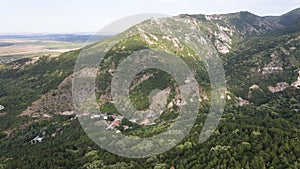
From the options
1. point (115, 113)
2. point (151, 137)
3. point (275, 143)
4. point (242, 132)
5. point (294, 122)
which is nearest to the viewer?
point (275, 143)

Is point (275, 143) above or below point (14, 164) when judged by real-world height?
above

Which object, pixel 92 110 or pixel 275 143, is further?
pixel 92 110

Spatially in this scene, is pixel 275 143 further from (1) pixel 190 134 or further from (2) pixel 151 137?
(2) pixel 151 137

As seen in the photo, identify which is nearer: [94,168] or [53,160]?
[94,168]

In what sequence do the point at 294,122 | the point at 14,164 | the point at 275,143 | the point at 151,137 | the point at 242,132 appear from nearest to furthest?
the point at 275,143 < the point at 242,132 < the point at 14,164 < the point at 151,137 < the point at 294,122

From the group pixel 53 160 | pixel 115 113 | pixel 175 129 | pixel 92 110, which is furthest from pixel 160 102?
pixel 53 160

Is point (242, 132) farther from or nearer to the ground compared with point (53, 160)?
farther from the ground

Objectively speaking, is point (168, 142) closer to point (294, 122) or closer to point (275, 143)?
point (275, 143)

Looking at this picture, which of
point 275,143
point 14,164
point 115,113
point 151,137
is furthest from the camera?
point 115,113

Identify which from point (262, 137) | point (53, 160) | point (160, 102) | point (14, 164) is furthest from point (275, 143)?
point (160, 102)
